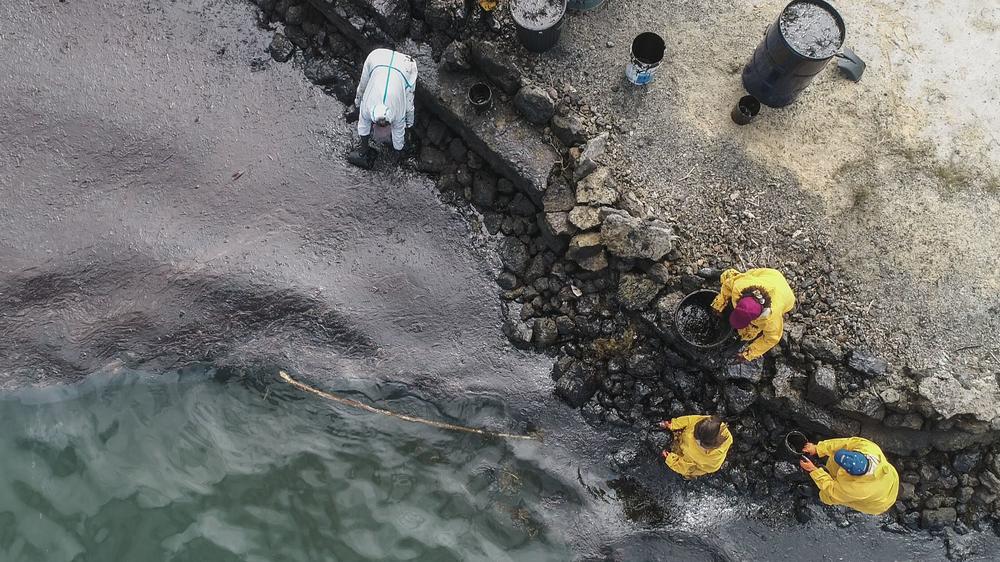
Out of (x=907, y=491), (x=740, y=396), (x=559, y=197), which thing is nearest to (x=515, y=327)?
(x=559, y=197)

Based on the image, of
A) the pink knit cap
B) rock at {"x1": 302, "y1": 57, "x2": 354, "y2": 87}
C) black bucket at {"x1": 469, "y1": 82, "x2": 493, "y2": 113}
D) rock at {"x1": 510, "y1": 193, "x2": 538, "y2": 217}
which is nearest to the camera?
the pink knit cap

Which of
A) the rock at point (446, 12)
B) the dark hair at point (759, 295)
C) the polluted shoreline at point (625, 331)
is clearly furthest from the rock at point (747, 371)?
the rock at point (446, 12)

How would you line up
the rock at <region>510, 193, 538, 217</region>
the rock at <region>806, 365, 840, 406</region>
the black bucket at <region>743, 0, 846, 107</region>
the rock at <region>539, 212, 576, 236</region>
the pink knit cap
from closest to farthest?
the pink knit cap < the black bucket at <region>743, 0, 846, 107</region> < the rock at <region>806, 365, 840, 406</region> < the rock at <region>539, 212, 576, 236</region> < the rock at <region>510, 193, 538, 217</region>

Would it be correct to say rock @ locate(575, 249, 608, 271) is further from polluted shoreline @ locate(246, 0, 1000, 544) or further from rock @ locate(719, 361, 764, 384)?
rock @ locate(719, 361, 764, 384)

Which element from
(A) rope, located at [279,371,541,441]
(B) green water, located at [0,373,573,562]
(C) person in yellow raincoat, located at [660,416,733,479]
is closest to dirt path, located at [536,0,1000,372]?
(C) person in yellow raincoat, located at [660,416,733,479]

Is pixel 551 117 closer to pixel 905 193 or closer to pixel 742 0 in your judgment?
pixel 742 0

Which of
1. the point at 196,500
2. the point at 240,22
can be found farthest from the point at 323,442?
the point at 240,22
